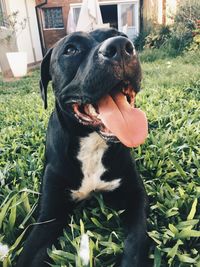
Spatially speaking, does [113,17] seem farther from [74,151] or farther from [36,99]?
[74,151]

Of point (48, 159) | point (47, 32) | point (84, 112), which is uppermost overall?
point (84, 112)

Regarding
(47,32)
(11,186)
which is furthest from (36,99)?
(47,32)

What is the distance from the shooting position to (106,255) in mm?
1633

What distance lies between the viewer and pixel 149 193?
2.09 m

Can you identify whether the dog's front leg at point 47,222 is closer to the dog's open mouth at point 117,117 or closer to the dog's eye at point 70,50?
the dog's open mouth at point 117,117

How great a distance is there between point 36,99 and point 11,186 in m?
3.12

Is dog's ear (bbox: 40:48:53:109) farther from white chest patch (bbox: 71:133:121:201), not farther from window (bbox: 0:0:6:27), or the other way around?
window (bbox: 0:0:6:27)

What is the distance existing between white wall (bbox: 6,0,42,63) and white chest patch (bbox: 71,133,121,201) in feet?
38.6

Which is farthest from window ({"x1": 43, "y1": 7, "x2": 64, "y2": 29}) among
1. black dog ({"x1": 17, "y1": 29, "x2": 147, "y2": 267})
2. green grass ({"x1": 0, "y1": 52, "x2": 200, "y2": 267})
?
black dog ({"x1": 17, "y1": 29, "x2": 147, "y2": 267})

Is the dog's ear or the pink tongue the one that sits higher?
the dog's ear

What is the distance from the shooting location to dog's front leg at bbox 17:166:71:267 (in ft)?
5.45

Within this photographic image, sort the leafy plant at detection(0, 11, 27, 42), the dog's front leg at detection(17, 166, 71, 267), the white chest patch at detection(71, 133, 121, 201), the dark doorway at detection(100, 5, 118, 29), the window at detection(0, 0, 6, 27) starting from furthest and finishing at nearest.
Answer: the dark doorway at detection(100, 5, 118, 29) → the window at detection(0, 0, 6, 27) → the leafy plant at detection(0, 11, 27, 42) → the white chest patch at detection(71, 133, 121, 201) → the dog's front leg at detection(17, 166, 71, 267)

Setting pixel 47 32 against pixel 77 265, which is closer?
pixel 77 265

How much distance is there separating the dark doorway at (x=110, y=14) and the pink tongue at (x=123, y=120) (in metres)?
17.3
